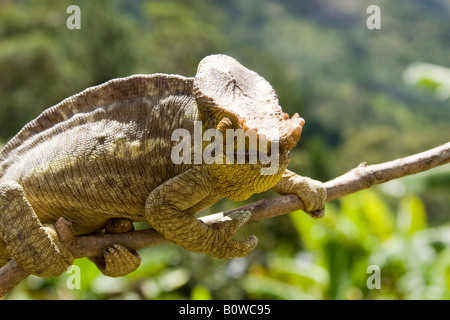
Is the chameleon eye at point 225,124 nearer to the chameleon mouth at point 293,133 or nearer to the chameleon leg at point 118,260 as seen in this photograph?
the chameleon mouth at point 293,133

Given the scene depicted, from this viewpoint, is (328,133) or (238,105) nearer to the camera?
(238,105)

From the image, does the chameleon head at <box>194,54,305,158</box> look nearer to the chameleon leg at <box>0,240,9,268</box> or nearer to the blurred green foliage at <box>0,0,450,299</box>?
the chameleon leg at <box>0,240,9,268</box>

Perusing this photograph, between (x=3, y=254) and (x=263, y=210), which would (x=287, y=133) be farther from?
(x=3, y=254)

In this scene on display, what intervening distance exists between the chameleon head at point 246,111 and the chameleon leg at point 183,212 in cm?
12

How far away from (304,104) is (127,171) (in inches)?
1209

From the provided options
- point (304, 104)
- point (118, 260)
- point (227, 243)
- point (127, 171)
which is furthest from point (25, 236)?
point (304, 104)

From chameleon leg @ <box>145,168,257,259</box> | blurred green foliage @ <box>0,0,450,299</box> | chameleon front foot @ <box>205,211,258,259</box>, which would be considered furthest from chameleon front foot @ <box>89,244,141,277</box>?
blurred green foliage @ <box>0,0,450,299</box>

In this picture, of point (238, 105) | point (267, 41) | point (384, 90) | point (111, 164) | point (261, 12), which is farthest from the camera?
point (261, 12)

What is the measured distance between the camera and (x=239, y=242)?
8.87 ft

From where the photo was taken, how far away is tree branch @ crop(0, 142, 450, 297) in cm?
266

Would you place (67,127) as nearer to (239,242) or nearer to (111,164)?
(111,164)

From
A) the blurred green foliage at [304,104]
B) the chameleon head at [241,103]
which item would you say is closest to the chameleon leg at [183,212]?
the chameleon head at [241,103]
